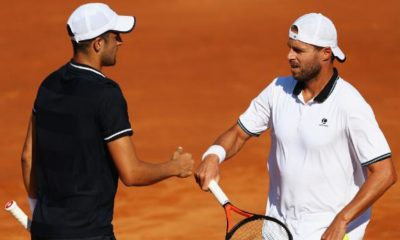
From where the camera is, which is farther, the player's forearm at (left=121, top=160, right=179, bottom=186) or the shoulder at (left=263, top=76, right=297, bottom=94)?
the shoulder at (left=263, top=76, right=297, bottom=94)

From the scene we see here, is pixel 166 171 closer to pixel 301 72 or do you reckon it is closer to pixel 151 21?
pixel 301 72

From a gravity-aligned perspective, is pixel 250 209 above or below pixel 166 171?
below

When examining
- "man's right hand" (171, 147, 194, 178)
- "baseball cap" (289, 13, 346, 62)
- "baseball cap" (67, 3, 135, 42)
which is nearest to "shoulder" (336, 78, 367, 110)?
"baseball cap" (289, 13, 346, 62)

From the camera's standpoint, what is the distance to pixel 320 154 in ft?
22.5

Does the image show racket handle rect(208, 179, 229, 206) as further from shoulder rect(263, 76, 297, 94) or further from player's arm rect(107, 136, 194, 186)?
shoulder rect(263, 76, 297, 94)

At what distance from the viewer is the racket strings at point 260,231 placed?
22.9ft

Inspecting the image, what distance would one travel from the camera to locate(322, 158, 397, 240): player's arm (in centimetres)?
658

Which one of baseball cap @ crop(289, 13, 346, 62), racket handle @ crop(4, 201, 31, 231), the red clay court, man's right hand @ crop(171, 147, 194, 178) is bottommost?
the red clay court

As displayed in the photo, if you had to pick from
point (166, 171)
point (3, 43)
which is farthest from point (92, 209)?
point (3, 43)

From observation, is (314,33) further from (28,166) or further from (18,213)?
(18,213)

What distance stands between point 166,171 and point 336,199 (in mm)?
1141

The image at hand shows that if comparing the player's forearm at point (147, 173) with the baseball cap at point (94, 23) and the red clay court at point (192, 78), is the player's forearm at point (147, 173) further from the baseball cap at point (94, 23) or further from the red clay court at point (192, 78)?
the red clay court at point (192, 78)

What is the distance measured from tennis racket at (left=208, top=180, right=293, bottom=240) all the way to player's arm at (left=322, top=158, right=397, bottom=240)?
1.29 feet

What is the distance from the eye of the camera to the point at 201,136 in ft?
43.7
